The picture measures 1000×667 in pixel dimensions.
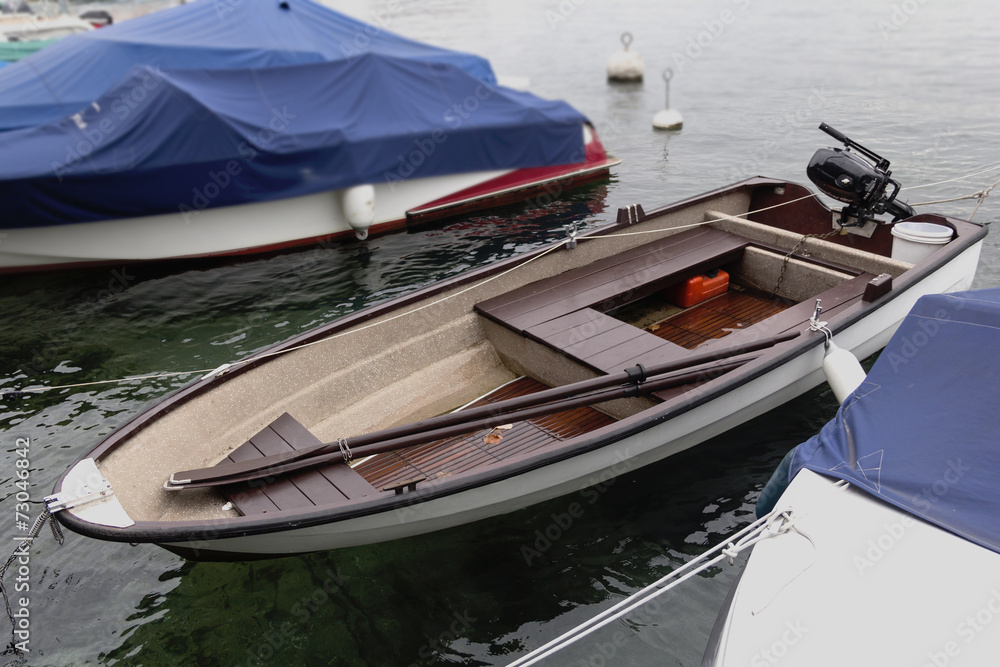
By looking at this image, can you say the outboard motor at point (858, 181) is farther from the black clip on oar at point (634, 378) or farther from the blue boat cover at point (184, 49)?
the blue boat cover at point (184, 49)

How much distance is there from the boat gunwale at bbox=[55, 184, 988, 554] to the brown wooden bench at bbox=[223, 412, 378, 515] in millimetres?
349

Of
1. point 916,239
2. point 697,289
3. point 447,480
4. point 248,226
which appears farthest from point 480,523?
point 248,226

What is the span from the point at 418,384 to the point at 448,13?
34555 millimetres

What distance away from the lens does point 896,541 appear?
4.09 m

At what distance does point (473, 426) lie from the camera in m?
5.45

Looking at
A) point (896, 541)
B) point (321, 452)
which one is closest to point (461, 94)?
point (321, 452)

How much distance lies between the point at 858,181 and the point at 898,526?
487 cm

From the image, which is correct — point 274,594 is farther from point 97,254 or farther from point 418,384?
point 97,254

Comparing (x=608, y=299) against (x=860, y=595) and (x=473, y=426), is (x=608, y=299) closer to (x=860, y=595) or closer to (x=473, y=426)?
(x=473, y=426)

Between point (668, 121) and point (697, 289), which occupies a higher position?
point (668, 121)

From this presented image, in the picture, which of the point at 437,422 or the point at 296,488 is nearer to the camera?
the point at 296,488

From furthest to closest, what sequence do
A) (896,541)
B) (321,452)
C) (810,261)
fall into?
1. (810,261)
2. (321,452)
3. (896,541)

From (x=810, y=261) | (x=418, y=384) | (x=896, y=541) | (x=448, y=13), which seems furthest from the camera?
(x=448, y=13)

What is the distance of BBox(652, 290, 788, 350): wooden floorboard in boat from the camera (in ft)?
25.5
